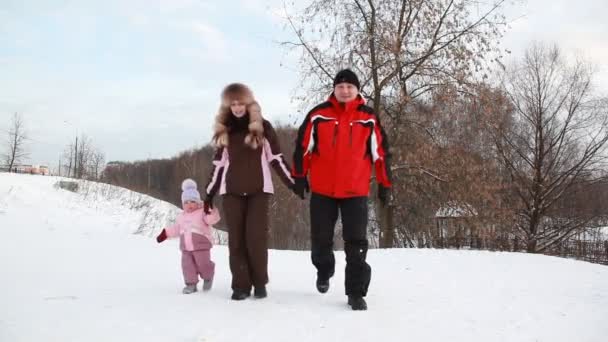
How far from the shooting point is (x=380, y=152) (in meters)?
3.79

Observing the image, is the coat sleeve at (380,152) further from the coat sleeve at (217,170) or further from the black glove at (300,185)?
the coat sleeve at (217,170)

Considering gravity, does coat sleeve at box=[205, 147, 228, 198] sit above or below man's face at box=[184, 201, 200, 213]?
above

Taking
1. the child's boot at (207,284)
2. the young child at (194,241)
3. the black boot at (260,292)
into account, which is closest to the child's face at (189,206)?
the young child at (194,241)

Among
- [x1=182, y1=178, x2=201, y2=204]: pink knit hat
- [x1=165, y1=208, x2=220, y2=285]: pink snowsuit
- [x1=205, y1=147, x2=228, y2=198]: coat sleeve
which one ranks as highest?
[x1=205, y1=147, x2=228, y2=198]: coat sleeve

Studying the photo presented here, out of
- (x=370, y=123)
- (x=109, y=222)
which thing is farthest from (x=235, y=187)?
(x=109, y=222)

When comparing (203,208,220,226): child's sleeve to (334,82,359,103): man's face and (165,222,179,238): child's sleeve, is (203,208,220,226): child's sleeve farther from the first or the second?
(334,82,359,103): man's face

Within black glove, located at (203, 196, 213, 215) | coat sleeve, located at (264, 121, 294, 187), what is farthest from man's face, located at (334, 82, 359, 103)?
black glove, located at (203, 196, 213, 215)

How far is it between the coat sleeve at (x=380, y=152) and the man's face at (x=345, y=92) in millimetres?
251

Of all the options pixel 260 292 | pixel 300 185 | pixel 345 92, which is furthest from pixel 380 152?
pixel 260 292

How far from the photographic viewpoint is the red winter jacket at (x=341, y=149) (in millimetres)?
3641

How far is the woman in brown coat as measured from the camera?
3877 mm

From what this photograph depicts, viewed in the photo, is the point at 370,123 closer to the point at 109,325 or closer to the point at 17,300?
the point at 109,325

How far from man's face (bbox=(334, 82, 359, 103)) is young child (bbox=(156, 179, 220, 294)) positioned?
59.9 inches

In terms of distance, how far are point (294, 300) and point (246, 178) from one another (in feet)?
3.38
